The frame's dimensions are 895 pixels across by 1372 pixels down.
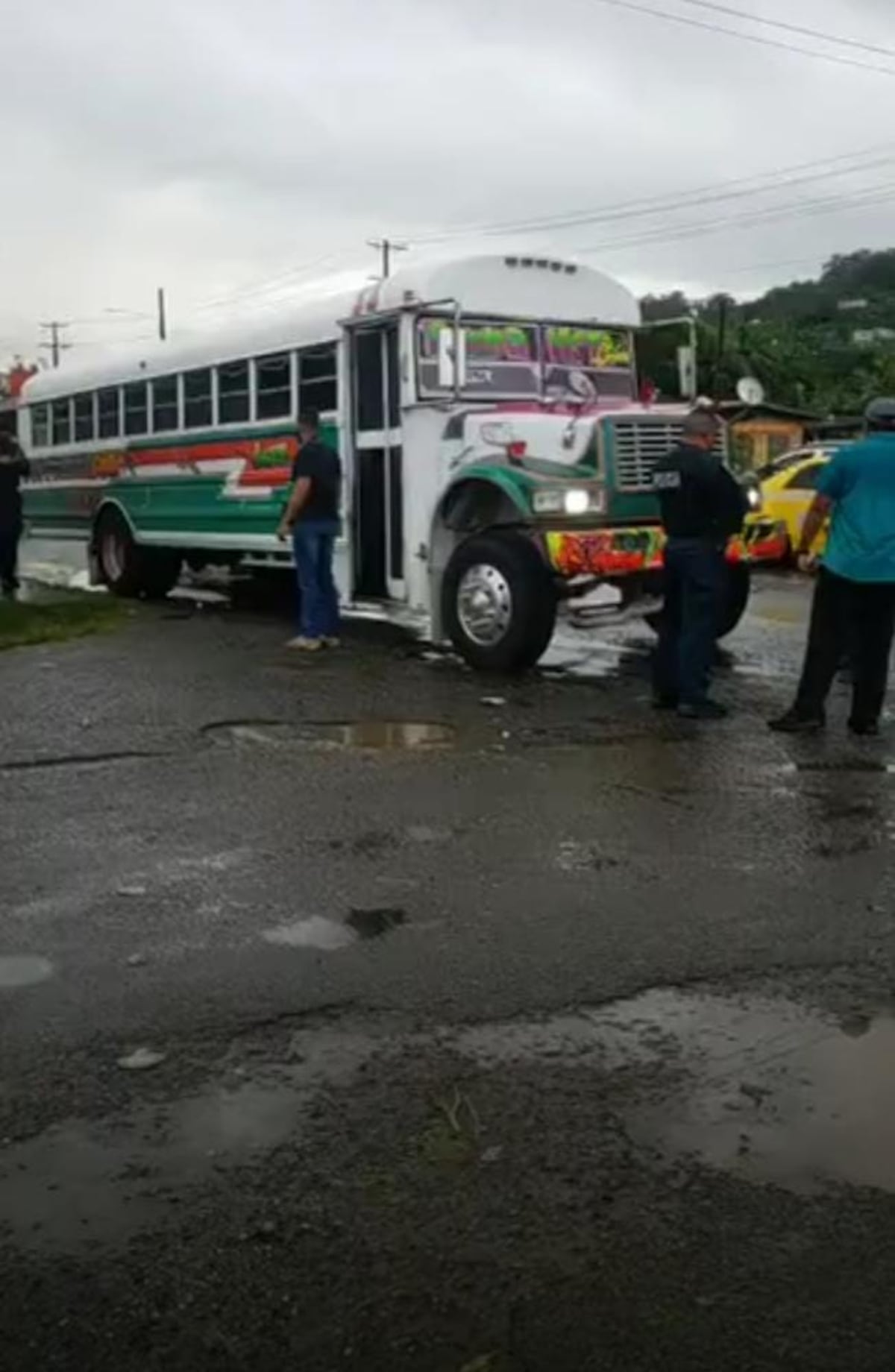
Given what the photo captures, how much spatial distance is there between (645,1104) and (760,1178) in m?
0.42

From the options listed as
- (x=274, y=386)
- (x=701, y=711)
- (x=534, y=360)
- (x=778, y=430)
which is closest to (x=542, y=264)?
(x=534, y=360)

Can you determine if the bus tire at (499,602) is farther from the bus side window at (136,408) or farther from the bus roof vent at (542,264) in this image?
the bus side window at (136,408)

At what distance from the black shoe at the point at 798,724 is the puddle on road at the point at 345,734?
1.82 m

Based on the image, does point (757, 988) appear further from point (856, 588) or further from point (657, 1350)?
point (856, 588)

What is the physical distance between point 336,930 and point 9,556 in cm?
1144

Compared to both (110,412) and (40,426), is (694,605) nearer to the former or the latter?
(110,412)

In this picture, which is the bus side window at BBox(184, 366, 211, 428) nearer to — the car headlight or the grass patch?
the grass patch

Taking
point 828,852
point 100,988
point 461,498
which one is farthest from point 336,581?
point 100,988

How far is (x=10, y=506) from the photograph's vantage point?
1505 centimetres

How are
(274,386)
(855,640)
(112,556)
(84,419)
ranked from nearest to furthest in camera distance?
(855,640)
(274,386)
(112,556)
(84,419)

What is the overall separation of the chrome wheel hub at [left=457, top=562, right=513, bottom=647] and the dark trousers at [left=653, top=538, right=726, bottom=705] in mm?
1382

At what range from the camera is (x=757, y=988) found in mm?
4457

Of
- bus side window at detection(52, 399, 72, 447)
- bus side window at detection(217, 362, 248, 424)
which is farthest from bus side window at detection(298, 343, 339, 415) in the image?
bus side window at detection(52, 399, 72, 447)

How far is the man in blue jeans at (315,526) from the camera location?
11.3 m
